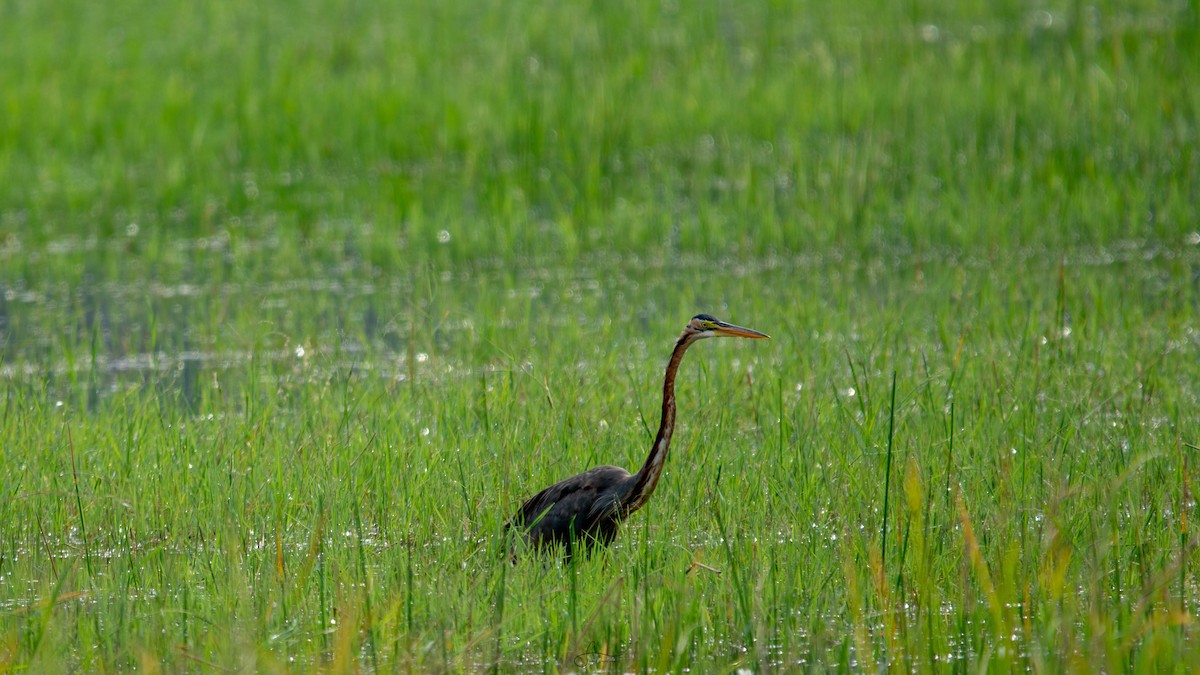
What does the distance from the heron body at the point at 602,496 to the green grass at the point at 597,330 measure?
14 cm

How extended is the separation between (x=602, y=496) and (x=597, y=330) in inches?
128

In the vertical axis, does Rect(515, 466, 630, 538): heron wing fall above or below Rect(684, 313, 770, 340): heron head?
below

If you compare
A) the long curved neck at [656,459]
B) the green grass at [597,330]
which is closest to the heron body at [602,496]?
the long curved neck at [656,459]

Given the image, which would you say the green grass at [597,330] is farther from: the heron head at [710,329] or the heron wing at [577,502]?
the heron head at [710,329]

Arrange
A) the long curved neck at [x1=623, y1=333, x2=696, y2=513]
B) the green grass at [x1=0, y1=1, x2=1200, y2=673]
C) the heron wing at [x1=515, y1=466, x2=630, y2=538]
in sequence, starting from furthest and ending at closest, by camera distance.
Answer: the heron wing at [x1=515, y1=466, x2=630, y2=538] → the long curved neck at [x1=623, y1=333, x2=696, y2=513] → the green grass at [x1=0, y1=1, x2=1200, y2=673]

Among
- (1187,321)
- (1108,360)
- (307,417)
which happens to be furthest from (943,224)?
(307,417)

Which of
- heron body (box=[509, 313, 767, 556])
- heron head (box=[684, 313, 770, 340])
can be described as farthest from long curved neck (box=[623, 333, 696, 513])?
heron head (box=[684, 313, 770, 340])

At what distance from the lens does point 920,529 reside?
461 cm

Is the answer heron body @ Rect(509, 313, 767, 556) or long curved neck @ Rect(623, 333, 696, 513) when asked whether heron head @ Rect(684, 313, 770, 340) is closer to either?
heron body @ Rect(509, 313, 767, 556)

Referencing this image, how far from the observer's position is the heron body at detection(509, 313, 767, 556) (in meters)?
5.17

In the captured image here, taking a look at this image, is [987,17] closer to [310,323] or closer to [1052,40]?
[1052,40]

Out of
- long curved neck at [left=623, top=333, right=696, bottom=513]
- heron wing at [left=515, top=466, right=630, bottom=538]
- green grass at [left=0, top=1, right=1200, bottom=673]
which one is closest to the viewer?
green grass at [left=0, top=1, right=1200, bottom=673]

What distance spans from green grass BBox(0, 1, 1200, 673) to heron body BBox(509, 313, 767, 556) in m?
0.14

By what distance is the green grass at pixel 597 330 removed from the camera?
14.7 feet
